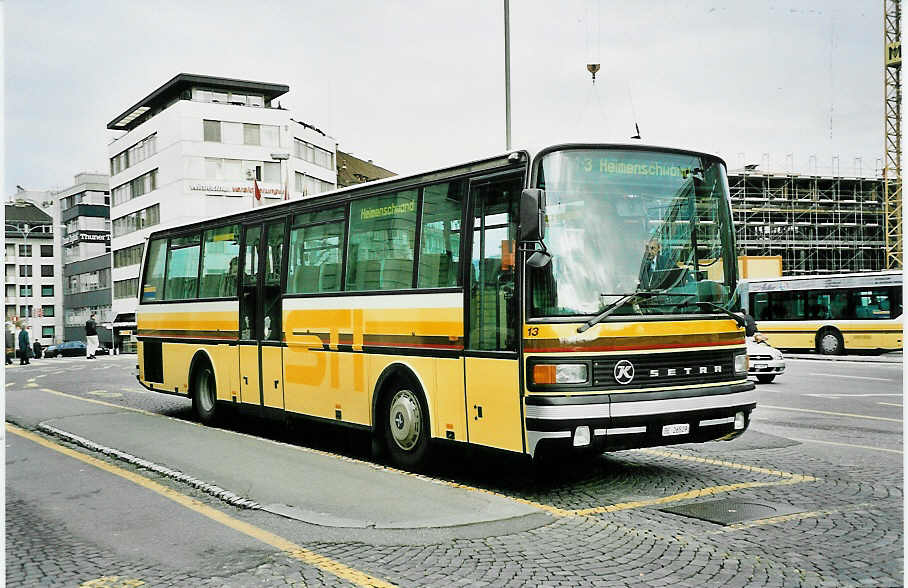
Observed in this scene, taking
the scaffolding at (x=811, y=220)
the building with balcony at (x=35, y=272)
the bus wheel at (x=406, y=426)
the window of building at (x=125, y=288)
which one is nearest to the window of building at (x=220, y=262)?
the bus wheel at (x=406, y=426)

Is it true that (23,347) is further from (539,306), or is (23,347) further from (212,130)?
(539,306)

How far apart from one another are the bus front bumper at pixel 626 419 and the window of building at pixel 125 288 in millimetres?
84834

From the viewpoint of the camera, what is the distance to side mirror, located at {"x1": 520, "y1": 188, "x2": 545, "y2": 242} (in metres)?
8.10

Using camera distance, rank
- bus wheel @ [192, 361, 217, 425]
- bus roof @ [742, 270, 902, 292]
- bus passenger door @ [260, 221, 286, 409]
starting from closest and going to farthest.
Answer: bus passenger door @ [260, 221, 286, 409], bus wheel @ [192, 361, 217, 425], bus roof @ [742, 270, 902, 292]

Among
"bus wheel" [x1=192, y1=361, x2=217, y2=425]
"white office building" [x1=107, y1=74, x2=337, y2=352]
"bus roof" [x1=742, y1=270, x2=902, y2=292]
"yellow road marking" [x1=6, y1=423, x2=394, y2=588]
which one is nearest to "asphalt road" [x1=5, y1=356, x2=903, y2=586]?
"yellow road marking" [x1=6, y1=423, x2=394, y2=588]

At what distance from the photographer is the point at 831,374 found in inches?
971

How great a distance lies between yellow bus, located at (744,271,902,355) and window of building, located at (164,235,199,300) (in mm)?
24715

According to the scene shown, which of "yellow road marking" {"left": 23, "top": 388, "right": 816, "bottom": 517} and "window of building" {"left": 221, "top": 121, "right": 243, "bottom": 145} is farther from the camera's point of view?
"window of building" {"left": 221, "top": 121, "right": 243, "bottom": 145}

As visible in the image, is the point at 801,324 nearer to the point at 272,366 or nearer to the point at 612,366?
the point at 272,366

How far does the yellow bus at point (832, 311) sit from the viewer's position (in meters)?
32.8

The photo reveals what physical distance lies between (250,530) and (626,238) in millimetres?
3955

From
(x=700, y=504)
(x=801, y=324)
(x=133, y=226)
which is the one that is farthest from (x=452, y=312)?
(x=133, y=226)

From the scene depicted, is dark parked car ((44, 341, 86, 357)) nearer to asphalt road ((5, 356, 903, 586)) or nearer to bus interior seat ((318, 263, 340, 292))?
asphalt road ((5, 356, 903, 586))

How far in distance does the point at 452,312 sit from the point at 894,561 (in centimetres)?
455
